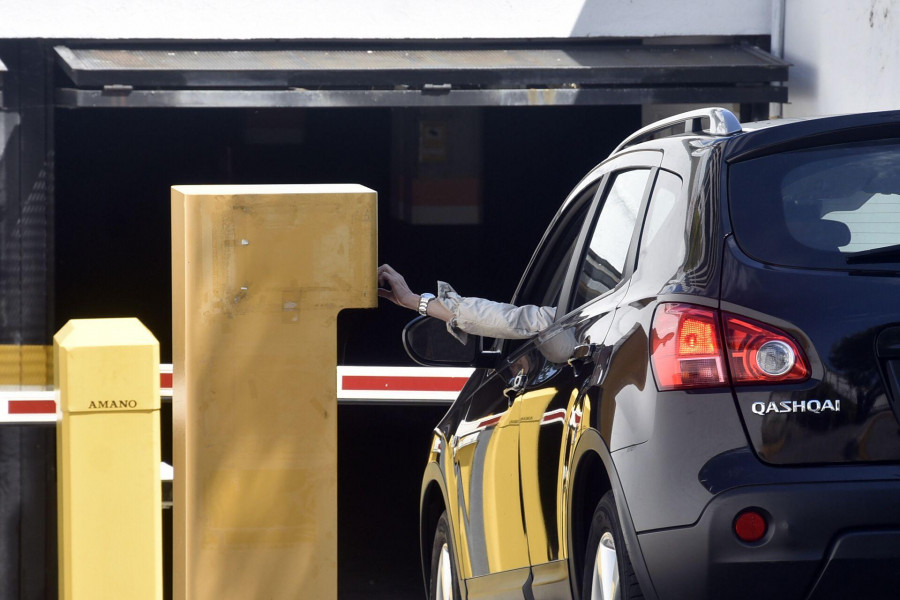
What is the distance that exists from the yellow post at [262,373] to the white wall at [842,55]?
356 cm

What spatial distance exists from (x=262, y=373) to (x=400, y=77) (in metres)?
3.59

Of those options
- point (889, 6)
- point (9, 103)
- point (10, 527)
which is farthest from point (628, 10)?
point (10, 527)

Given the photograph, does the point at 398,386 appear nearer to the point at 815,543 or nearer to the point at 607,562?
the point at 607,562

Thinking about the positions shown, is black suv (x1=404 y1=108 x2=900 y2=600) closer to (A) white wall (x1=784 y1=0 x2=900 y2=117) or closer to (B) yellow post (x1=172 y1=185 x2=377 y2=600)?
(B) yellow post (x1=172 y1=185 x2=377 y2=600)

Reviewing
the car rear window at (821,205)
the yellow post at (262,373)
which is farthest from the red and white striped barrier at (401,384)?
the car rear window at (821,205)

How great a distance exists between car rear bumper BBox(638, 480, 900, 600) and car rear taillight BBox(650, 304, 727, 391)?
24 cm

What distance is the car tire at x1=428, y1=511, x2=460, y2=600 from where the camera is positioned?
4.51m

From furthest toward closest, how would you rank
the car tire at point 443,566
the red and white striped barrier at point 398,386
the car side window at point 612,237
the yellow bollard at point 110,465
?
1. the red and white striped barrier at point 398,386
2. the car tire at point 443,566
3. the yellow bollard at point 110,465
4. the car side window at point 612,237

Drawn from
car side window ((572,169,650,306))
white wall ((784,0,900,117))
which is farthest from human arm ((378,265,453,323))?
white wall ((784,0,900,117))

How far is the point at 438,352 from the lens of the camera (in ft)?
13.7

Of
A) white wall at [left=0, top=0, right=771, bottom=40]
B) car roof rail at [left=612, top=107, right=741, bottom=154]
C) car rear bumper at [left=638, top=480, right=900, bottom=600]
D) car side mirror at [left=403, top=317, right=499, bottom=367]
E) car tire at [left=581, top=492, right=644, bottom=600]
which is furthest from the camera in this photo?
white wall at [left=0, top=0, right=771, bottom=40]

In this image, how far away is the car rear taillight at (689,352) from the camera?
2680 mm

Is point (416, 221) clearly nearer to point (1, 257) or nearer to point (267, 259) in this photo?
point (1, 257)

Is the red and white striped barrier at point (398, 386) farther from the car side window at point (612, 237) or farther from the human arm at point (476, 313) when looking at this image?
the car side window at point (612, 237)
